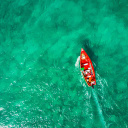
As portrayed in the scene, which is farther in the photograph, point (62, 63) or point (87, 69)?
point (62, 63)

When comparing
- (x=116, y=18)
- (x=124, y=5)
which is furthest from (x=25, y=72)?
(x=124, y=5)

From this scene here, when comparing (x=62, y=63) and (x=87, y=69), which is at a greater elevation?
(x=62, y=63)

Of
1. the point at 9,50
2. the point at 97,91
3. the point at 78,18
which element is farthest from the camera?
the point at 9,50

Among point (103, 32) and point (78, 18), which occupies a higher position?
point (78, 18)

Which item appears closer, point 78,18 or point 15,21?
point 78,18

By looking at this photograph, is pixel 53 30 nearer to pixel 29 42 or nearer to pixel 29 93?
pixel 29 42
